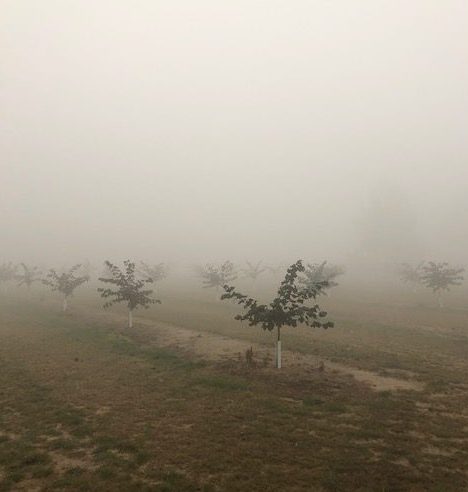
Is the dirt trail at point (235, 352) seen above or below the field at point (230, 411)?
above

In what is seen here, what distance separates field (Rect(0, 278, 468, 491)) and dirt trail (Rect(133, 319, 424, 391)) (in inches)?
5.2

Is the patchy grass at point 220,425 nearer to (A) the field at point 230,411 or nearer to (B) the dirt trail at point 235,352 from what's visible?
(A) the field at point 230,411

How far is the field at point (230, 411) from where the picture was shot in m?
12.5

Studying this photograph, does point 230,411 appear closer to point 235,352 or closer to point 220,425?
point 220,425

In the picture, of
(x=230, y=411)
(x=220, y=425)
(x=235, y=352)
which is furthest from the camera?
(x=235, y=352)

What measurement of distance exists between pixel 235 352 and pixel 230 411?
35.6 feet

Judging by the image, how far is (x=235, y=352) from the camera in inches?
1131

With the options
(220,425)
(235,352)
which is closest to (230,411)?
(220,425)

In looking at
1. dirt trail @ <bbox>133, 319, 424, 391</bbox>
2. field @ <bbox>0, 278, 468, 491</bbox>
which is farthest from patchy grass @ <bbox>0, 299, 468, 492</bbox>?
dirt trail @ <bbox>133, 319, 424, 391</bbox>

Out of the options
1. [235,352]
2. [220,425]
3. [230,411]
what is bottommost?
[220,425]

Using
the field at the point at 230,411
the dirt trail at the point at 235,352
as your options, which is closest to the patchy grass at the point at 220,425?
the field at the point at 230,411

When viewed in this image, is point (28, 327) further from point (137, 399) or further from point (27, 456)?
point (27, 456)

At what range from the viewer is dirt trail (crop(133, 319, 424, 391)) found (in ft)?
72.5

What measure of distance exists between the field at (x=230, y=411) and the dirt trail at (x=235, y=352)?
13 centimetres
